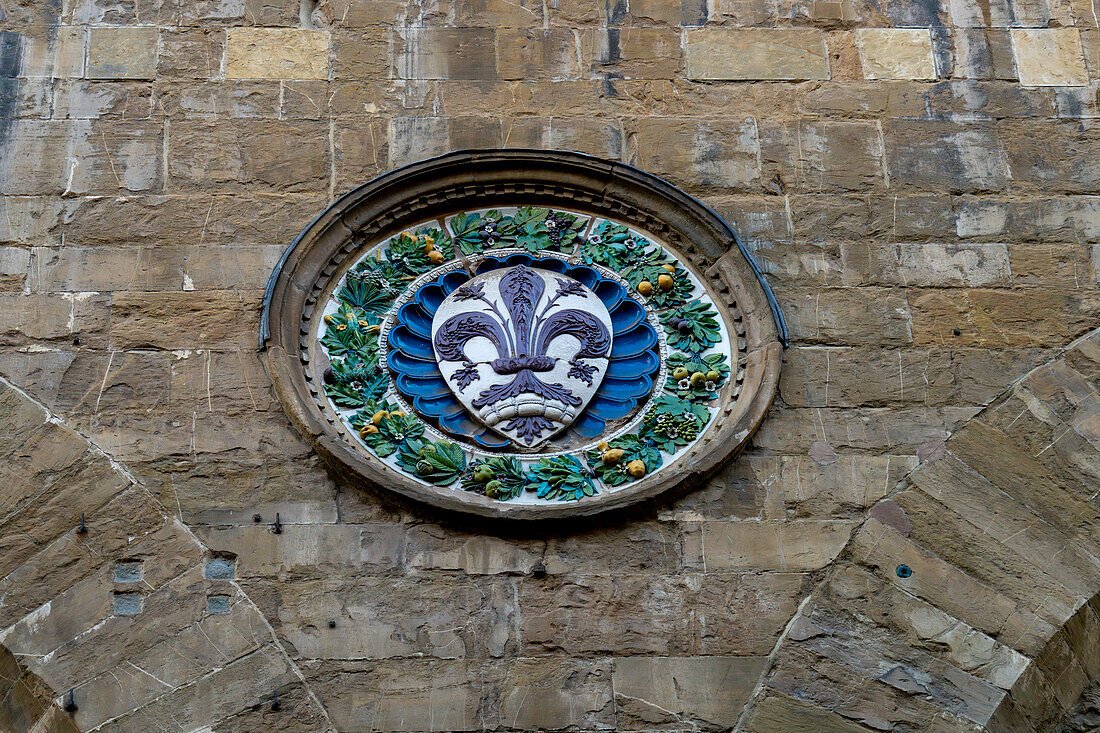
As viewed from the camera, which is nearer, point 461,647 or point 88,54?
point 461,647

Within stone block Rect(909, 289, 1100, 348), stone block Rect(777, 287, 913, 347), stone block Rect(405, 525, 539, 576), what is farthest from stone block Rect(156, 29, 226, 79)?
stone block Rect(909, 289, 1100, 348)

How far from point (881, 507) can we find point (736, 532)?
75cm

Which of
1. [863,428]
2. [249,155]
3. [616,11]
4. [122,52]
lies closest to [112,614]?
[249,155]

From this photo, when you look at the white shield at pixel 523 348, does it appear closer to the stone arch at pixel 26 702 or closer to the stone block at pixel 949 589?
the stone block at pixel 949 589

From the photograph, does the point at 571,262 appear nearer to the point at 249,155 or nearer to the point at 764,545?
the point at 249,155

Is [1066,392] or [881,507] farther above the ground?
[1066,392]

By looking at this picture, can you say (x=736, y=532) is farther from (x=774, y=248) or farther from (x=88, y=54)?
(x=88, y=54)

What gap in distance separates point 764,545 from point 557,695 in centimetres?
129

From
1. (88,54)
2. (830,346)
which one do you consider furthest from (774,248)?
(88,54)

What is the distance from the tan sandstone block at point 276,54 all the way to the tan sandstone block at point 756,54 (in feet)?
7.14

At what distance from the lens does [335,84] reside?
934cm

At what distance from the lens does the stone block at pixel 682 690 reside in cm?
743

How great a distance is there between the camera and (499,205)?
9219mm

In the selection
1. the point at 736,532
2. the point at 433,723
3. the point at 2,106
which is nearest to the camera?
the point at 433,723
